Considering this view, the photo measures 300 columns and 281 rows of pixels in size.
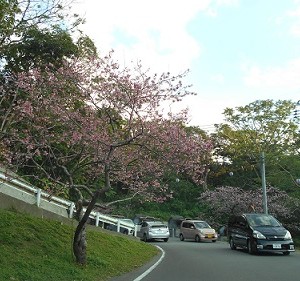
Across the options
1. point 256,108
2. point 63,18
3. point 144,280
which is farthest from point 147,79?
point 256,108

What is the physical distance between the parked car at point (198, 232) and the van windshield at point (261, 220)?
12137 mm

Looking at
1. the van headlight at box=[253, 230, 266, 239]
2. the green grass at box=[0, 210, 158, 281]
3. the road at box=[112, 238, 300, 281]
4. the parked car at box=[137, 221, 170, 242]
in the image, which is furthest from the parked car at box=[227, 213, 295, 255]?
the parked car at box=[137, 221, 170, 242]

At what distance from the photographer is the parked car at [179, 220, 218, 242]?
3106 cm

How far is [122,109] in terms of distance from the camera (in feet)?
37.5

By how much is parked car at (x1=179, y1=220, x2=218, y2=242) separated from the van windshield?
39.8 ft

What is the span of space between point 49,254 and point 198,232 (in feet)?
69.7

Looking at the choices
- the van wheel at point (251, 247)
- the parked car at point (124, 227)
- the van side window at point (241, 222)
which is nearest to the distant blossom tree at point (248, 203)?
the parked car at point (124, 227)

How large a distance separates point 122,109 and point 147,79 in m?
1.04

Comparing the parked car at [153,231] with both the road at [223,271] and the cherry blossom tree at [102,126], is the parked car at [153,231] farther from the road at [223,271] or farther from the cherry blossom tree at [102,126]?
the cherry blossom tree at [102,126]

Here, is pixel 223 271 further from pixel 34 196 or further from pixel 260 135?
pixel 260 135

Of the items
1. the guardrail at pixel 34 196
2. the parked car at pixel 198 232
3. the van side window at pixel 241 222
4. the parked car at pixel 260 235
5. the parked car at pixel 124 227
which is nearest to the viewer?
the guardrail at pixel 34 196

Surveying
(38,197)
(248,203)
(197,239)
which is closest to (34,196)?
(38,197)

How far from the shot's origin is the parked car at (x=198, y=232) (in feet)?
102

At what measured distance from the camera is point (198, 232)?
3159 cm
